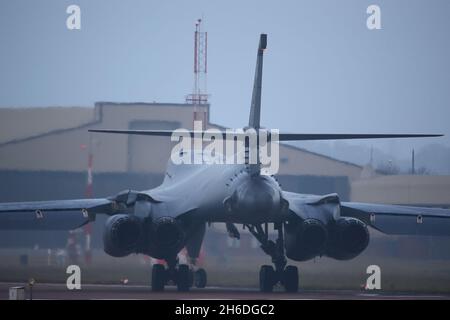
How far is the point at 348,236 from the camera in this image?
98.4 ft

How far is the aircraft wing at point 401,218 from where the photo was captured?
32344mm

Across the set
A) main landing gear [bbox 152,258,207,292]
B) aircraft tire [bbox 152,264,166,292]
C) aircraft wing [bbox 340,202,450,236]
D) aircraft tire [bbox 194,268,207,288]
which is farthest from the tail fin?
aircraft tire [bbox 194,268,207,288]

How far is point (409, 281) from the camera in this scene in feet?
112

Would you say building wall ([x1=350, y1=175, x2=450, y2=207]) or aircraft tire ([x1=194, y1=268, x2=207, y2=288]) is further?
building wall ([x1=350, y1=175, x2=450, y2=207])

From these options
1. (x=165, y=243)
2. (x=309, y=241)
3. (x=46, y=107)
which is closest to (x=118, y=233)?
(x=165, y=243)

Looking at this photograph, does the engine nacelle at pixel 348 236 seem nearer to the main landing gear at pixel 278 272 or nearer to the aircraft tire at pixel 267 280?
the main landing gear at pixel 278 272

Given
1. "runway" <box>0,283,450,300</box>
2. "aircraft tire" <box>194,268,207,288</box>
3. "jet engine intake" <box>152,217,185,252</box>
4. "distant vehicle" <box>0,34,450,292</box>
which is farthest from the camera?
"aircraft tire" <box>194,268,207,288</box>

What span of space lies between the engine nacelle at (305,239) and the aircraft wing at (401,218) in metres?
2.89

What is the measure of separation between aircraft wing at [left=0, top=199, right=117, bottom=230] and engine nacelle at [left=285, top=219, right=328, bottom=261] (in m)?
4.81

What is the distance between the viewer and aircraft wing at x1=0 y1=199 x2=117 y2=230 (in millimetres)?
31172

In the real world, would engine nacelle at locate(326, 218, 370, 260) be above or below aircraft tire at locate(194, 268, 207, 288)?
above

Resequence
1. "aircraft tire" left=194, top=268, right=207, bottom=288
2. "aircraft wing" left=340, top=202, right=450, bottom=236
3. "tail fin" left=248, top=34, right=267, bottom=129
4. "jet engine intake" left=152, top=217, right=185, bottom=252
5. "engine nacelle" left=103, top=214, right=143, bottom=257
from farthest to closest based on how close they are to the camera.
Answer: "aircraft tire" left=194, top=268, right=207, bottom=288
"aircraft wing" left=340, top=202, right=450, bottom=236
"jet engine intake" left=152, top=217, right=185, bottom=252
"engine nacelle" left=103, top=214, right=143, bottom=257
"tail fin" left=248, top=34, right=267, bottom=129

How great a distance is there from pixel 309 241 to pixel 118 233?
493 centimetres

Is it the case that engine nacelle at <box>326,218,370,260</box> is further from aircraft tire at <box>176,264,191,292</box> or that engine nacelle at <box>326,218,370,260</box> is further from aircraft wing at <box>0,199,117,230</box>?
aircraft wing at <box>0,199,117,230</box>
